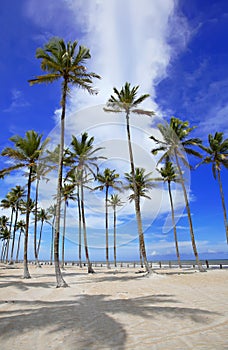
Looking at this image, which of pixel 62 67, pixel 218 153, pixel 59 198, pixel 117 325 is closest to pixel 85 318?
pixel 117 325

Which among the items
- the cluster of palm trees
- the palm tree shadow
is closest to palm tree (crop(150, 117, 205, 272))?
the cluster of palm trees

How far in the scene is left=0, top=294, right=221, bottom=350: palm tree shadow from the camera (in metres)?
5.49

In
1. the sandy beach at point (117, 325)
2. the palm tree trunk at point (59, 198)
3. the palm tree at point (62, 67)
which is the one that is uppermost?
the palm tree at point (62, 67)

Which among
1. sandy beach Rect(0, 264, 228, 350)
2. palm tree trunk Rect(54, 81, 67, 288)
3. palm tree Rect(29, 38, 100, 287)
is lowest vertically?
sandy beach Rect(0, 264, 228, 350)

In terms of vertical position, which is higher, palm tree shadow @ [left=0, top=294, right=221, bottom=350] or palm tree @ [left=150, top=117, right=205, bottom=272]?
palm tree @ [left=150, top=117, right=205, bottom=272]

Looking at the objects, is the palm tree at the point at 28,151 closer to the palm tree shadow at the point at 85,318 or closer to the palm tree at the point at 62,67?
the palm tree at the point at 62,67

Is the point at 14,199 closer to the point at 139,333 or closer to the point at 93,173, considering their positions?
the point at 93,173

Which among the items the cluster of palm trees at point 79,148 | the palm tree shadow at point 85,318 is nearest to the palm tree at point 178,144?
the cluster of palm trees at point 79,148

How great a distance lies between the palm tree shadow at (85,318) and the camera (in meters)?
5.49

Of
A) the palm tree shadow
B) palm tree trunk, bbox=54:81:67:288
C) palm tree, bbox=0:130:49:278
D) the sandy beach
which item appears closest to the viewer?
the sandy beach

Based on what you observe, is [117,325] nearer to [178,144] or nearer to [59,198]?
[59,198]

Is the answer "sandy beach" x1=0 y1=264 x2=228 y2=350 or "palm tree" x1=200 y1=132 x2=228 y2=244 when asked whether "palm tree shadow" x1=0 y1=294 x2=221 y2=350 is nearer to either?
"sandy beach" x1=0 y1=264 x2=228 y2=350

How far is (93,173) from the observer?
27.9 metres

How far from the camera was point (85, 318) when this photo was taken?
287 inches
